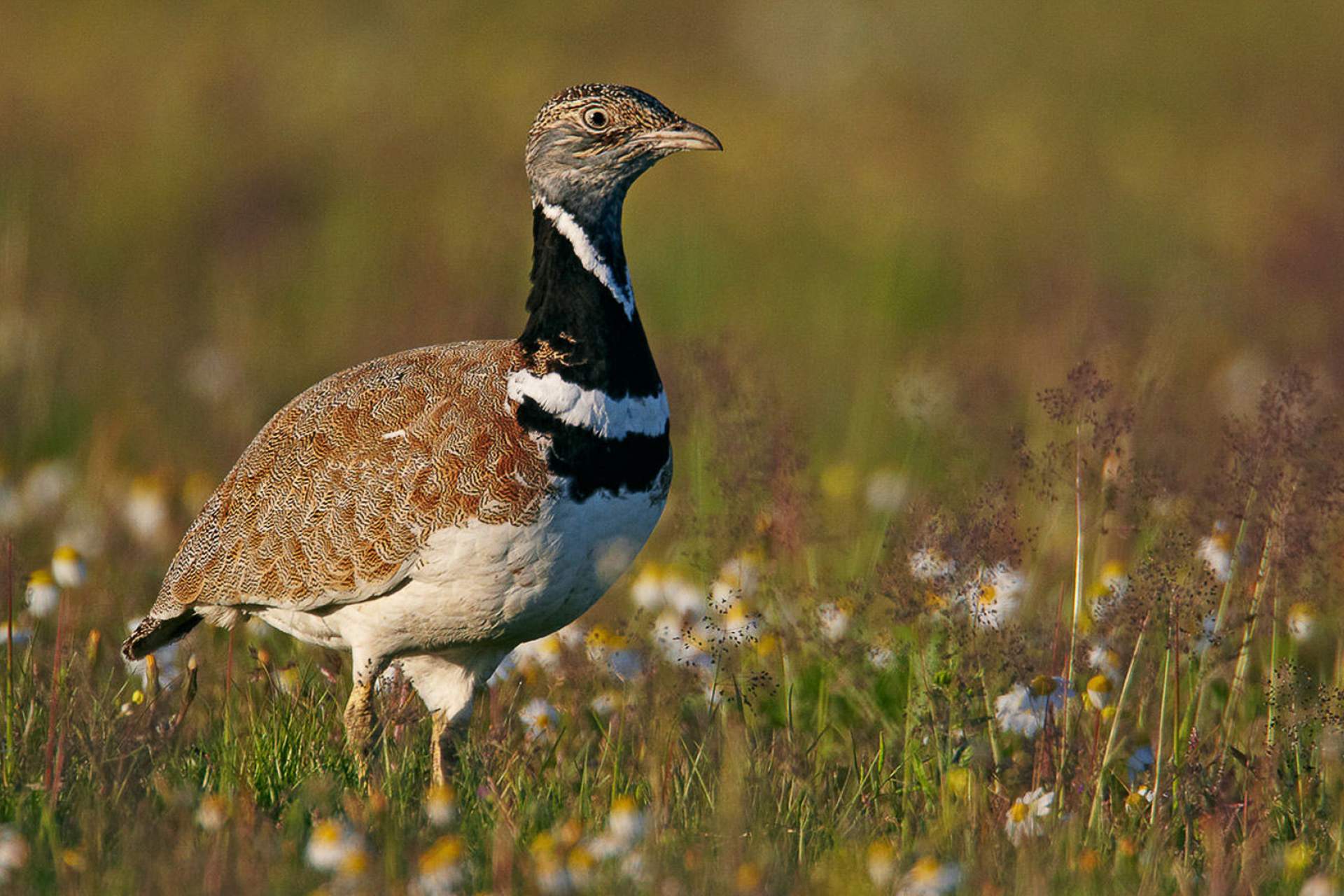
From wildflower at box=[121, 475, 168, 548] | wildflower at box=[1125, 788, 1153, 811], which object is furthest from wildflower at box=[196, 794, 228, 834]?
wildflower at box=[121, 475, 168, 548]

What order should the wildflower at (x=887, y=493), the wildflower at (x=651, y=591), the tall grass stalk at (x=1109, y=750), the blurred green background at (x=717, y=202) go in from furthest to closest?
the blurred green background at (x=717, y=202) → the wildflower at (x=887, y=493) → the wildflower at (x=651, y=591) → the tall grass stalk at (x=1109, y=750)

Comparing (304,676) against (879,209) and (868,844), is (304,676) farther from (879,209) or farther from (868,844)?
(879,209)

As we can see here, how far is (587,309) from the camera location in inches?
196

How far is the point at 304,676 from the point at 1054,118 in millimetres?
11321

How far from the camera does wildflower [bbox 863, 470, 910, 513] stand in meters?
7.02

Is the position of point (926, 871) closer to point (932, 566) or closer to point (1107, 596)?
point (932, 566)

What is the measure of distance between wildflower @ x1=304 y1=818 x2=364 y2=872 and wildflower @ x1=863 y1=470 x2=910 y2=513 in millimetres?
3704

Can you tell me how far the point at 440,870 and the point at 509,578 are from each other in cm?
148

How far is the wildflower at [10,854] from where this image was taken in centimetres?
352

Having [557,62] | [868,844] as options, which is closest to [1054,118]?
[557,62]

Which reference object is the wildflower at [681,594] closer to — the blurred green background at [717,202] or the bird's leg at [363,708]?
the blurred green background at [717,202]

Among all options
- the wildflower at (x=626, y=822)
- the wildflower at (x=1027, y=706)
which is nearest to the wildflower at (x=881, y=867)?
the wildflower at (x=626, y=822)

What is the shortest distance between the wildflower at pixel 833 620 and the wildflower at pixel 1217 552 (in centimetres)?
102

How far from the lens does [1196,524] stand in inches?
184
